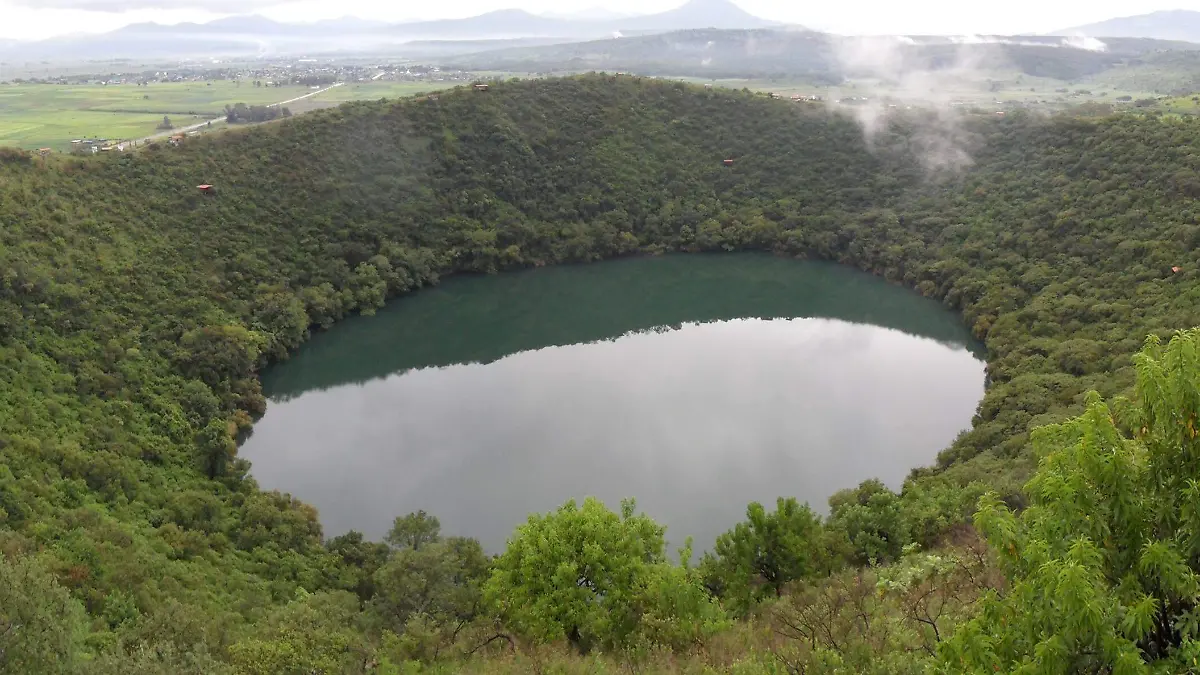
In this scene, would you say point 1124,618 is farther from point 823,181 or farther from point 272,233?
point 823,181

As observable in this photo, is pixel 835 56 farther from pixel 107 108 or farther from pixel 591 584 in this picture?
pixel 591 584

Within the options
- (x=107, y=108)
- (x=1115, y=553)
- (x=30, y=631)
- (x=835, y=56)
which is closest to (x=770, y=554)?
(x=1115, y=553)

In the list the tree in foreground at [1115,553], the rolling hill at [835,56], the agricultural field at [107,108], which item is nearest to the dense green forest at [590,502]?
the tree in foreground at [1115,553]

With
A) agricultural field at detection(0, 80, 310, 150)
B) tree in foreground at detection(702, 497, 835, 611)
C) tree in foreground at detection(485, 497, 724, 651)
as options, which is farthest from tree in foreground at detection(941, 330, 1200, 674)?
agricultural field at detection(0, 80, 310, 150)

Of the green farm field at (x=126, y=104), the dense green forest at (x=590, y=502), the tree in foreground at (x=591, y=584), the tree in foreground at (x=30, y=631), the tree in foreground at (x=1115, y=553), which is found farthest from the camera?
the green farm field at (x=126, y=104)

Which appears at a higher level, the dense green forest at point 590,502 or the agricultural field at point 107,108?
the agricultural field at point 107,108

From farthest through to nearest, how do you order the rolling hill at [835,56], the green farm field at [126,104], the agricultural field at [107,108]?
the rolling hill at [835,56] → the green farm field at [126,104] → the agricultural field at [107,108]

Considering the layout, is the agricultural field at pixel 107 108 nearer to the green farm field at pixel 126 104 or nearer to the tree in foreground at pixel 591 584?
the green farm field at pixel 126 104

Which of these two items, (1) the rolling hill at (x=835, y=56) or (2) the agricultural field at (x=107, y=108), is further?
(1) the rolling hill at (x=835, y=56)
